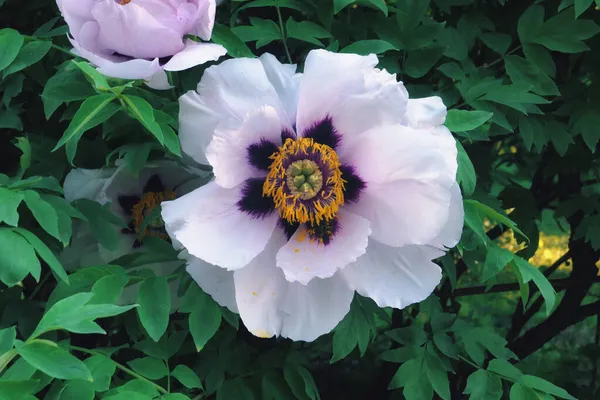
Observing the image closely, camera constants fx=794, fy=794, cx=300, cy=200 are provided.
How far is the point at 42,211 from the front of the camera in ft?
3.32

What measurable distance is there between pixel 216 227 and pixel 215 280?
0.23 feet

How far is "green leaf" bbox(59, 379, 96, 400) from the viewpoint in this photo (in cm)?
92

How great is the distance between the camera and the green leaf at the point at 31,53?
3.63 feet

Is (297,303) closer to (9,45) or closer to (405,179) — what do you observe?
(405,179)

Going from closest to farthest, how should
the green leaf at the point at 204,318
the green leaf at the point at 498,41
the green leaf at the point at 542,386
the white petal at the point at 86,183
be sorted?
the green leaf at the point at 204,318 < the white petal at the point at 86,183 < the green leaf at the point at 542,386 < the green leaf at the point at 498,41

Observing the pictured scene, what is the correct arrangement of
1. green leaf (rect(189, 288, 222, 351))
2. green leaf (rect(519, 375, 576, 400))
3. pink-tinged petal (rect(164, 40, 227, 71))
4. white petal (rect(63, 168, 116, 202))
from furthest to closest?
green leaf (rect(519, 375, 576, 400)), white petal (rect(63, 168, 116, 202)), green leaf (rect(189, 288, 222, 351)), pink-tinged petal (rect(164, 40, 227, 71))

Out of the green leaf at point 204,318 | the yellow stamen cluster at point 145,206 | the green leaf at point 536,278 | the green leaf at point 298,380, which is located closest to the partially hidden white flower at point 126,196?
the yellow stamen cluster at point 145,206

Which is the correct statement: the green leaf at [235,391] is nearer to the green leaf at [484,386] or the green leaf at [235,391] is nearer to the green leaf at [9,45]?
the green leaf at [484,386]

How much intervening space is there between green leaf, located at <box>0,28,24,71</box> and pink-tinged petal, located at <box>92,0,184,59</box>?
0.19 metres

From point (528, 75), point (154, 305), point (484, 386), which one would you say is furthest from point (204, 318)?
point (528, 75)

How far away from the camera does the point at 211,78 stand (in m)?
0.97

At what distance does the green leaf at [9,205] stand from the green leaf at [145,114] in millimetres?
191

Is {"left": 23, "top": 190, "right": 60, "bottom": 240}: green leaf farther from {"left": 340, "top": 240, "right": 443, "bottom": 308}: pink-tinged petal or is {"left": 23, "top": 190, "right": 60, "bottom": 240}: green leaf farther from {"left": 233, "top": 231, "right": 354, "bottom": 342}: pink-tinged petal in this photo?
{"left": 340, "top": 240, "right": 443, "bottom": 308}: pink-tinged petal

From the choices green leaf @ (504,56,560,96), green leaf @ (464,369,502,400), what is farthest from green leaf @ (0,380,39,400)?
green leaf @ (504,56,560,96)
